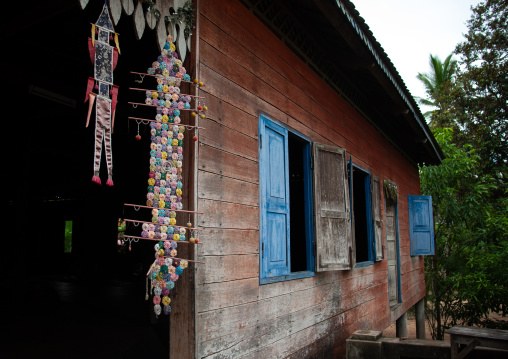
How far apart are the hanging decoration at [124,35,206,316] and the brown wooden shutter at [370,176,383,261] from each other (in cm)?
459

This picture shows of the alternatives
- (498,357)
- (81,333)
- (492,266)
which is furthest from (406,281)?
(81,333)

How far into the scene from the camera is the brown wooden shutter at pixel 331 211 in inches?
175

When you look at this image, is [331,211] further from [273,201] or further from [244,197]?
[244,197]

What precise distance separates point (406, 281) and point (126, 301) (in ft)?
19.4

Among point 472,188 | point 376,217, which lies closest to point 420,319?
point 472,188

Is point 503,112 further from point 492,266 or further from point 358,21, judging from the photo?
point 358,21

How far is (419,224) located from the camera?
9.99m

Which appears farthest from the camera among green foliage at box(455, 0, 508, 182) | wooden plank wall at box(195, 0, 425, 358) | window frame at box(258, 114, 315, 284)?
green foliage at box(455, 0, 508, 182)

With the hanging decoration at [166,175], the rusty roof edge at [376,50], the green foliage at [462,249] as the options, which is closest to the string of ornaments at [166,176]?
the hanging decoration at [166,175]

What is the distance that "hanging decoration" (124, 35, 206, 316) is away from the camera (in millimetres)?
2334

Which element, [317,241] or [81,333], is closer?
[317,241]

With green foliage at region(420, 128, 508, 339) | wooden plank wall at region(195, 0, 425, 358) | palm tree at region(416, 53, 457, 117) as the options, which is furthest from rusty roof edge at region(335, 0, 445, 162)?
palm tree at region(416, 53, 457, 117)

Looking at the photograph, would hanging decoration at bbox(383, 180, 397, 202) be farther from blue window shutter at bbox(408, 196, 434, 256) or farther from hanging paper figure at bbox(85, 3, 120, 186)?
hanging paper figure at bbox(85, 3, 120, 186)

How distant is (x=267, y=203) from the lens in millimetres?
3516
